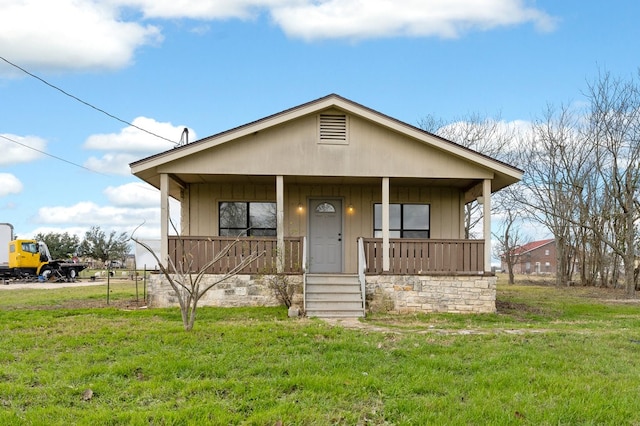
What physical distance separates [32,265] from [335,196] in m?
20.4

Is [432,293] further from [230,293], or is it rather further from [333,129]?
[230,293]

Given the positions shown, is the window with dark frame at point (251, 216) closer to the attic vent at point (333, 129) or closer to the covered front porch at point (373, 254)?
the covered front porch at point (373, 254)

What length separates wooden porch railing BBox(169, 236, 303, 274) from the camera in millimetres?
11609

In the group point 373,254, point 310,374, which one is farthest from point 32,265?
point 310,374

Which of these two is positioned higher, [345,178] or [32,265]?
[345,178]

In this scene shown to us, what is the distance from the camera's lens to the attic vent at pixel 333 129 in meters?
11.8

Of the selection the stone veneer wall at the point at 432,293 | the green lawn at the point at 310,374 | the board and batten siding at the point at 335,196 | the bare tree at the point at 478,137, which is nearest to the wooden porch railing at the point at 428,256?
the stone veneer wall at the point at 432,293

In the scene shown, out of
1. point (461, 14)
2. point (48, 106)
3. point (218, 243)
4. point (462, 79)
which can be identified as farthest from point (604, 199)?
point (48, 106)

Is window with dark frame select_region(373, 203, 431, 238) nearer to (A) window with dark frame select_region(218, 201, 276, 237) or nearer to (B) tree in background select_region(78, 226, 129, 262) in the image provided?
(A) window with dark frame select_region(218, 201, 276, 237)

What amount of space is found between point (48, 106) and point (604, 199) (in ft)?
74.5

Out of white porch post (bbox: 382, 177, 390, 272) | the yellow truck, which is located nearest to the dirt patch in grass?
white porch post (bbox: 382, 177, 390, 272)

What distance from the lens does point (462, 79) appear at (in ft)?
56.4

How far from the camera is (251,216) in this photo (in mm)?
13656

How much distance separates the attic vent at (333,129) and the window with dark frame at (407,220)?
2675 millimetres
